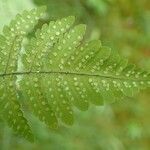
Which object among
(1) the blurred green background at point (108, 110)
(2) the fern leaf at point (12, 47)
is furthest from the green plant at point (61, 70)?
(1) the blurred green background at point (108, 110)

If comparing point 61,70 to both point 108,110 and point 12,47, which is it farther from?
point 108,110

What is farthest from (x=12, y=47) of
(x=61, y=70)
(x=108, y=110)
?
(x=108, y=110)

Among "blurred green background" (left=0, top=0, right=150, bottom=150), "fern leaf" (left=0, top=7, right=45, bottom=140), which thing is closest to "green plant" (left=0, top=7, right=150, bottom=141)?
"fern leaf" (left=0, top=7, right=45, bottom=140)

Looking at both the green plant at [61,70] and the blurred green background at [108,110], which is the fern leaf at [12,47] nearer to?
the green plant at [61,70]

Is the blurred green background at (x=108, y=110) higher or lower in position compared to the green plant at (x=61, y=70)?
higher

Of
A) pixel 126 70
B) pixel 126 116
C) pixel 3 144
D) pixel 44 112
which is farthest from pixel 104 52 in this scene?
pixel 126 116

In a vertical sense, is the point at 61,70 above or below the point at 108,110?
below

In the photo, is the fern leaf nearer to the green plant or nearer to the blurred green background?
the green plant

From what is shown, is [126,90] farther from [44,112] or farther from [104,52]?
[44,112]
